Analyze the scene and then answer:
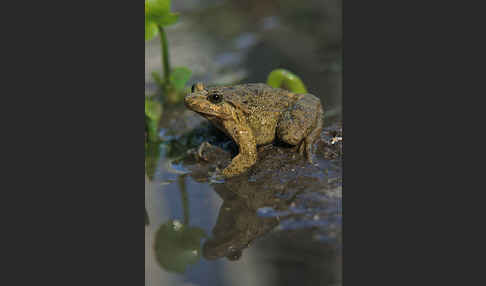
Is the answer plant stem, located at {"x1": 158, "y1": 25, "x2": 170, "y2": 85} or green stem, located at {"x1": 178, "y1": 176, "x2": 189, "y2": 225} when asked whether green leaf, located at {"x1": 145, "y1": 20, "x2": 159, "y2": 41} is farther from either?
green stem, located at {"x1": 178, "y1": 176, "x2": 189, "y2": 225}

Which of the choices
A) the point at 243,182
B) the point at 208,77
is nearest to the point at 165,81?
the point at 208,77

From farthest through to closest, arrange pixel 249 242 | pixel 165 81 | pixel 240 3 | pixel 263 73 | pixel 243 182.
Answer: pixel 240 3, pixel 263 73, pixel 165 81, pixel 243 182, pixel 249 242

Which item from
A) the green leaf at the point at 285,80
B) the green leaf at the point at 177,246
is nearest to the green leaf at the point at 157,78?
the green leaf at the point at 285,80

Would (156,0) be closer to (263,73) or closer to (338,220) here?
(263,73)

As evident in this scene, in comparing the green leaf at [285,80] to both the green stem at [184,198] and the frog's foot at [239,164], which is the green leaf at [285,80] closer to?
the frog's foot at [239,164]

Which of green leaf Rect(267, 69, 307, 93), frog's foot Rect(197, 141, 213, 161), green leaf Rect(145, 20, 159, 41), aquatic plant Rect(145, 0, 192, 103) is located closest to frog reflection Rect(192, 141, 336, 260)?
frog's foot Rect(197, 141, 213, 161)

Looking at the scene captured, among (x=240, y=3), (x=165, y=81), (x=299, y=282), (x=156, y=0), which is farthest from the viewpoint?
(x=240, y=3)

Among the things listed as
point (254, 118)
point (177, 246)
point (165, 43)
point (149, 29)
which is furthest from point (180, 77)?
point (177, 246)
